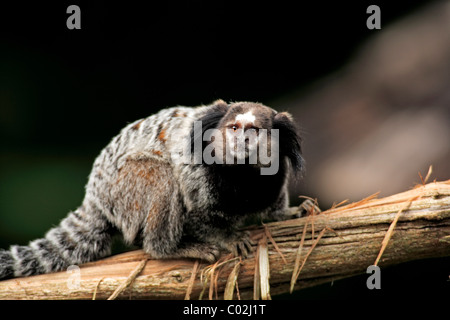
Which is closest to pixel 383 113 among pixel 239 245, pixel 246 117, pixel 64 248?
pixel 246 117

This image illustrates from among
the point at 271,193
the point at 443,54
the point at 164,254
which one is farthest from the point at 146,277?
the point at 443,54

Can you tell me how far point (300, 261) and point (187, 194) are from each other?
0.84 m

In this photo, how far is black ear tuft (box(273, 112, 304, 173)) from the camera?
269 cm

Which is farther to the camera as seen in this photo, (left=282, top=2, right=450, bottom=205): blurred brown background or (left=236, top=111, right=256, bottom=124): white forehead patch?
(left=282, top=2, right=450, bottom=205): blurred brown background

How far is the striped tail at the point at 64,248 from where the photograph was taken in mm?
2654

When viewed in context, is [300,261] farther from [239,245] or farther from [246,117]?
[246,117]

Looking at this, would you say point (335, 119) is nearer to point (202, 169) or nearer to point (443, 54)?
point (443, 54)

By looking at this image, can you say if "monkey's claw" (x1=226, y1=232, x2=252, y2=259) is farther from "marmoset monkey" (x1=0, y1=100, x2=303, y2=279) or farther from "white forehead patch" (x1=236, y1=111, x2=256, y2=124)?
"white forehead patch" (x1=236, y1=111, x2=256, y2=124)

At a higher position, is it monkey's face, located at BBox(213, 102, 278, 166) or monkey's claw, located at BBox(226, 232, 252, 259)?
monkey's face, located at BBox(213, 102, 278, 166)

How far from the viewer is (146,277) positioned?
2.60 m

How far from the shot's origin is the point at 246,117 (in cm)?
254

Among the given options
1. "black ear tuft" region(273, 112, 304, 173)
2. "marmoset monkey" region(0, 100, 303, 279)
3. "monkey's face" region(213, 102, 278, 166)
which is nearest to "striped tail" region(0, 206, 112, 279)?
"marmoset monkey" region(0, 100, 303, 279)

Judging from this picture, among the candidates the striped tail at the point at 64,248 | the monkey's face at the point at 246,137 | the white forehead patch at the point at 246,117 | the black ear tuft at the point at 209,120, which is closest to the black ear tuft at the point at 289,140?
the monkey's face at the point at 246,137

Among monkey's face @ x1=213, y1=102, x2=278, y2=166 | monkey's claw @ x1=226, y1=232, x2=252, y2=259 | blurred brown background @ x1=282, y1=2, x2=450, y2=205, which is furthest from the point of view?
blurred brown background @ x1=282, y1=2, x2=450, y2=205
